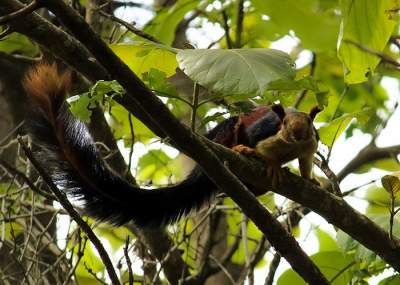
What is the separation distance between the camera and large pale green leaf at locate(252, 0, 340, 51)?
5.71 ft

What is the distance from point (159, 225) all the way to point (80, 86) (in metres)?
0.88

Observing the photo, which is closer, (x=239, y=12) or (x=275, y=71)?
(x=275, y=71)

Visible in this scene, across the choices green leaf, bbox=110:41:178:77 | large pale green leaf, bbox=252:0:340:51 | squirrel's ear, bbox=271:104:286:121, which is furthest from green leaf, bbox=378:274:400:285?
green leaf, bbox=110:41:178:77

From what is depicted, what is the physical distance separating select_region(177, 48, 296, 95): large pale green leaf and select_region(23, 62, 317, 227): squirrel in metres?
0.60

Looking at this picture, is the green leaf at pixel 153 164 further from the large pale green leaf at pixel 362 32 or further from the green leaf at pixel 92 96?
the green leaf at pixel 92 96

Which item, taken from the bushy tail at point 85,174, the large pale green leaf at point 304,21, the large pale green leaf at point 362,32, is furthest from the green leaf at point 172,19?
the large pale green leaf at point 362,32

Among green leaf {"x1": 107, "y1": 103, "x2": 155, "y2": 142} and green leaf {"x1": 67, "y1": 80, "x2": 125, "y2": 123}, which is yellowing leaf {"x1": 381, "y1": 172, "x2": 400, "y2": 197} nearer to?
green leaf {"x1": 67, "y1": 80, "x2": 125, "y2": 123}

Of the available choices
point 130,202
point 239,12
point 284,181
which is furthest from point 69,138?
point 239,12

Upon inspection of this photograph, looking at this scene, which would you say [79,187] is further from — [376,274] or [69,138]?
[376,274]

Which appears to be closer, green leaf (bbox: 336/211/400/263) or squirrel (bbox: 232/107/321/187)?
green leaf (bbox: 336/211/400/263)

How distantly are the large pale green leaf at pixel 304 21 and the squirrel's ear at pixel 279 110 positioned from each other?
0.85ft

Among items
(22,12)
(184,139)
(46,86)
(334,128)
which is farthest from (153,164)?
(22,12)

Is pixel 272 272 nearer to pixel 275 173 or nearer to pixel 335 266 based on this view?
pixel 335 266

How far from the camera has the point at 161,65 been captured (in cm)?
223
